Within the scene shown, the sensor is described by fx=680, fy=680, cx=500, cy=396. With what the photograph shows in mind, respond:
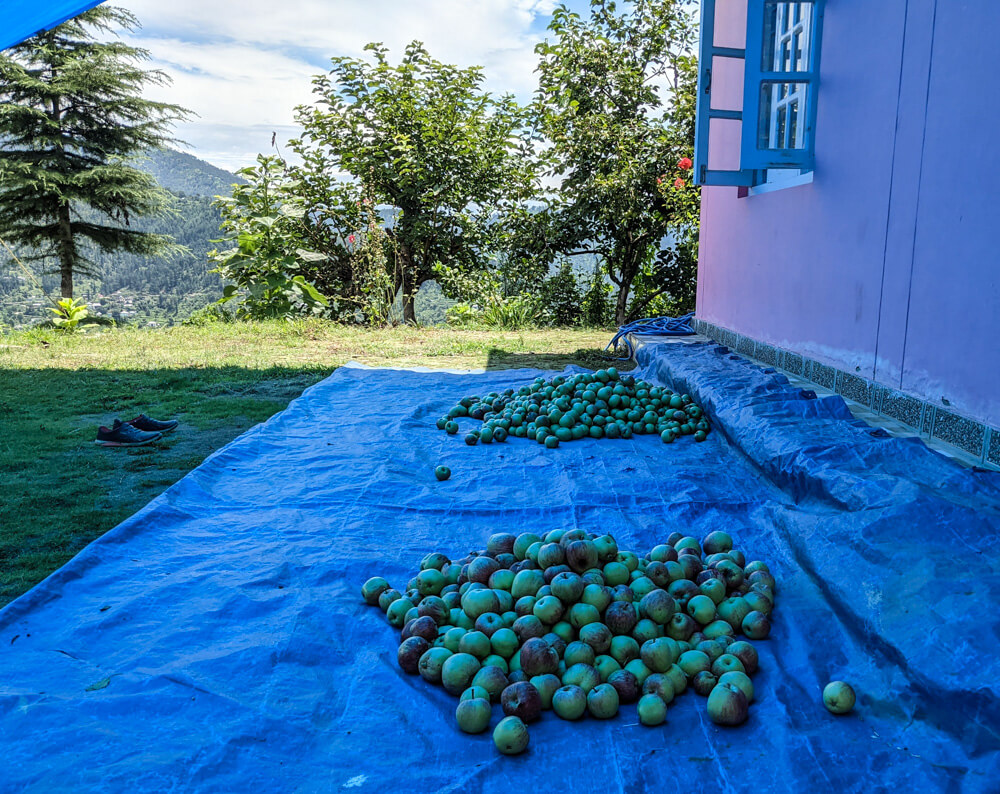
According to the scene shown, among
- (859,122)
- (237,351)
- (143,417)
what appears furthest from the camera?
(237,351)

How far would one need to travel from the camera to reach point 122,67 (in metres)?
13.9

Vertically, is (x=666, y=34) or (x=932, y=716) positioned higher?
(x=666, y=34)

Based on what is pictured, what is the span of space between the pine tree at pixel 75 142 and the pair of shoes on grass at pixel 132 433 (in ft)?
35.4

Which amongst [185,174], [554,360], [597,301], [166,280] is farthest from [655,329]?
[185,174]

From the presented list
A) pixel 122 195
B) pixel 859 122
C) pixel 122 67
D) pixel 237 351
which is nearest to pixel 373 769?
pixel 859 122

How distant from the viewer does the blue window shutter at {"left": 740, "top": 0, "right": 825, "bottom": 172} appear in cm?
438

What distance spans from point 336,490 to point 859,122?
350 cm

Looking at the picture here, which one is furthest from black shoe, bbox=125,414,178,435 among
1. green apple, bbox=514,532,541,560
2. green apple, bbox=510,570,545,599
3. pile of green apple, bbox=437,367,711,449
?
green apple, bbox=510,570,545,599

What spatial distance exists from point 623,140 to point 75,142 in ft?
36.1

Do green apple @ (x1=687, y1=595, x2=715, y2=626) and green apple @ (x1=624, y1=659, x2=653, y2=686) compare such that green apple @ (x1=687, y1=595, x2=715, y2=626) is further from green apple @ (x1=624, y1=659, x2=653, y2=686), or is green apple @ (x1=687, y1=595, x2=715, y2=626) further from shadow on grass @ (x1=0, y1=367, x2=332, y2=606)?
shadow on grass @ (x1=0, y1=367, x2=332, y2=606)

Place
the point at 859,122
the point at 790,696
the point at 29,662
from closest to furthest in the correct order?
1. the point at 790,696
2. the point at 29,662
3. the point at 859,122

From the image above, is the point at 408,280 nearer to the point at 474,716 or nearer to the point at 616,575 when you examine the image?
the point at 616,575

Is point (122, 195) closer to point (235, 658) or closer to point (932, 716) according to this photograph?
point (235, 658)

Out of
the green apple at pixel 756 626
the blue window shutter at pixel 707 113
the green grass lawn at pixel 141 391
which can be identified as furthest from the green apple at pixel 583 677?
the blue window shutter at pixel 707 113
